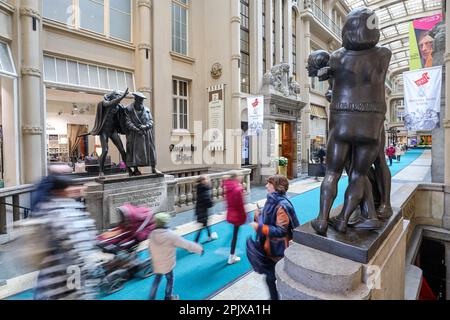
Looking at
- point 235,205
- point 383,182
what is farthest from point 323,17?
point 383,182

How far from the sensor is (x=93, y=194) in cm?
536

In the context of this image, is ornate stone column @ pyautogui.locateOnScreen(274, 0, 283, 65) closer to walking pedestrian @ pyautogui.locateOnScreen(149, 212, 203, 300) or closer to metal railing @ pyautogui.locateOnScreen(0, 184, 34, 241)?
metal railing @ pyautogui.locateOnScreen(0, 184, 34, 241)

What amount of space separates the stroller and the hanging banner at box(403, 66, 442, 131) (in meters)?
7.12

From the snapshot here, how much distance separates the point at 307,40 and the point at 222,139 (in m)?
11.1

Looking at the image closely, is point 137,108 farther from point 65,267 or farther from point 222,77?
point 222,77

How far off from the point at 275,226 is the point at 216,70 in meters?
10.5

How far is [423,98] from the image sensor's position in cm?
668

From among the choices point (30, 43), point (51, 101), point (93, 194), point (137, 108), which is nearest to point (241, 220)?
point (93, 194)

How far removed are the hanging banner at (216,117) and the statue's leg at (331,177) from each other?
8.68 metres

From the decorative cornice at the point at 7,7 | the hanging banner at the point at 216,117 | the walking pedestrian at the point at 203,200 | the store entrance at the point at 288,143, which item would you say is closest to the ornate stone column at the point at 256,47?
the hanging banner at the point at 216,117

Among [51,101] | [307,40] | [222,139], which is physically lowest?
[222,139]

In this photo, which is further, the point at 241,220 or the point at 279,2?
the point at 279,2

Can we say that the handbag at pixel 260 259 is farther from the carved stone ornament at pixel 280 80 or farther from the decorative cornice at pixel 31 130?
the carved stone ornament at pixel 280 80
